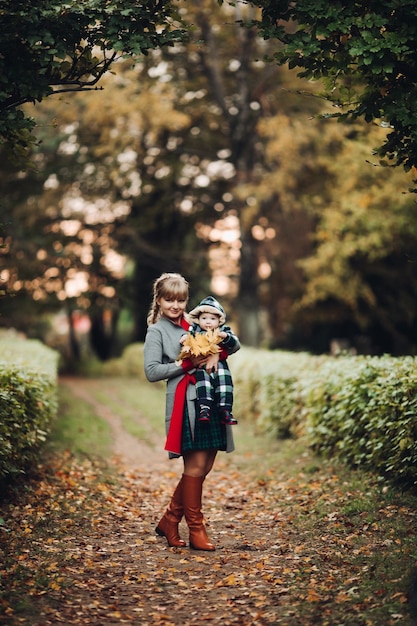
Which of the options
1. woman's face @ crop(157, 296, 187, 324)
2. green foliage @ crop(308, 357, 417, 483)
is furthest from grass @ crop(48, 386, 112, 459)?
woman's face @ crop(157, 296, 187, 324)

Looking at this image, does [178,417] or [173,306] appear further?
[173,306]

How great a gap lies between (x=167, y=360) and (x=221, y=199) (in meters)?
18.4

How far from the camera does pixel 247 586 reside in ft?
16.8

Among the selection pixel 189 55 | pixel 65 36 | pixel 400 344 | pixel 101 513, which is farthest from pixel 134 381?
pixel 65 36

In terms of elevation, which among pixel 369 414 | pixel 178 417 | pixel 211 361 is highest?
pixel 211 361

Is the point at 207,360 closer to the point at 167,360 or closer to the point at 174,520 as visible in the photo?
the point at 167,360

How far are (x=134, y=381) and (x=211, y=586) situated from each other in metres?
20.4

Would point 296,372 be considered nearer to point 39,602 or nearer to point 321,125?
point 39,602

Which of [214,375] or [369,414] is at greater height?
[214,375]

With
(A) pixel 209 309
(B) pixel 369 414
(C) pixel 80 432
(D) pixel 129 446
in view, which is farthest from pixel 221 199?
(A) pixel 209 309

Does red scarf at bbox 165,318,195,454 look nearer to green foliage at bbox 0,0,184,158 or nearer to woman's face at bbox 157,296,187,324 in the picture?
woman's face at bbox 157,296,187,324

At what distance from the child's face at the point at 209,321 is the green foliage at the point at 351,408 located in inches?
81.3

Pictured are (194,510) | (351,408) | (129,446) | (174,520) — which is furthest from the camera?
(129,446)

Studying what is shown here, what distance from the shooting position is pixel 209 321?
569 centimetres
